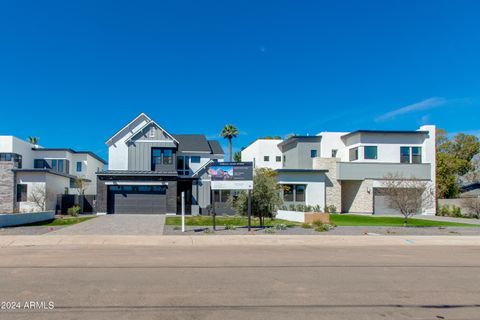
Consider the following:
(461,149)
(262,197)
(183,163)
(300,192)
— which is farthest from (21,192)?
(461,149)

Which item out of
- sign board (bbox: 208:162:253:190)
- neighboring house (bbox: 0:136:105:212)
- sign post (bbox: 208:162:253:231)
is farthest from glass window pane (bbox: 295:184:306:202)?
neighboring house (bbox: 0:136:105:212)

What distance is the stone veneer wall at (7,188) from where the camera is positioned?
1266 inches

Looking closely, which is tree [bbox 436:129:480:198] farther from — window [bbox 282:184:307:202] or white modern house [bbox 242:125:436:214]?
window [bbox 282:184:307:202]

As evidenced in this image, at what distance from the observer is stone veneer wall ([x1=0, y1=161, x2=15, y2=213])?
32.2m

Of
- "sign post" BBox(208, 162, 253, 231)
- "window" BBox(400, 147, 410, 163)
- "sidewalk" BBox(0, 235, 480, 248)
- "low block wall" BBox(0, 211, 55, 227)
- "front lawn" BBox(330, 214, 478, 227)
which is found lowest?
"front lawn" BBox(330, 214, 478, 227)

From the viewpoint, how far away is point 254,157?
1961 inches

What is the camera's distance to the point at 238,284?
8039mm

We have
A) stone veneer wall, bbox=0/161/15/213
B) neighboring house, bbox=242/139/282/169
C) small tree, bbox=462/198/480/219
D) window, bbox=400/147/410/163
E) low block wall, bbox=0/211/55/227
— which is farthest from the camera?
neighboring house, bbox=242/139/282/169

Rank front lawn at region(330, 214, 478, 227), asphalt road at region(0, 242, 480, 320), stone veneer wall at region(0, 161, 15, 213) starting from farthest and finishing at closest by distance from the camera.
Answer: stone veneer wall at region(0, 161, 15, 213)
front lawn at region(330, 214, 478, 227)
asphalt road at region(0, 242, 480, 320)

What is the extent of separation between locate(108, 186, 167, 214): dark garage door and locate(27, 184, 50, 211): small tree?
17.0ft

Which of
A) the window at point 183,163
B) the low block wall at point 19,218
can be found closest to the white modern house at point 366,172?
the window at point 183,163

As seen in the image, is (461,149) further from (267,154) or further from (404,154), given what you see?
(267,154)

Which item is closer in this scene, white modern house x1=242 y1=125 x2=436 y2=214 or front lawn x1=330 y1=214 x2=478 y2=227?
front lawn x1=330 y1=214 x2=478 y2=227

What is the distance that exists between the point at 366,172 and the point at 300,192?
261 inches
